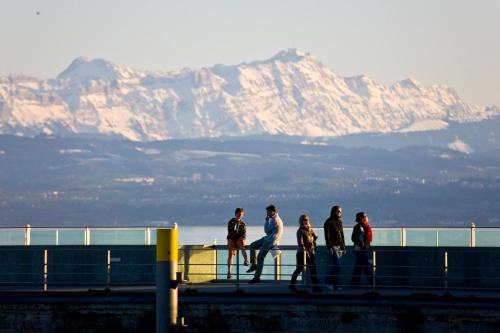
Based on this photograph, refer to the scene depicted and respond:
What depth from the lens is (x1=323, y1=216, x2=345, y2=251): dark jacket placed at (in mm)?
30797

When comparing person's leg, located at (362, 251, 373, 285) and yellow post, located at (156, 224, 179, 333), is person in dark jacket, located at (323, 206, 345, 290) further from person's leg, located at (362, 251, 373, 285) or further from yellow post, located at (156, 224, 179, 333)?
yellow post, located at (156, 224, 179, 333)

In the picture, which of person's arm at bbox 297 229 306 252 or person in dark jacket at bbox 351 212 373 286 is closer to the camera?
person's arm at bbox 297 229 306 252

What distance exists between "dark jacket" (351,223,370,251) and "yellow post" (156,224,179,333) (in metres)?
11.8

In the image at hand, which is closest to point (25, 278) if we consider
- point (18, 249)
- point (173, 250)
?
point (18, 249)

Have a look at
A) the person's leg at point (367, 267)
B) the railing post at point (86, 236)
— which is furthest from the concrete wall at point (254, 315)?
the railing post at point (86, 236)

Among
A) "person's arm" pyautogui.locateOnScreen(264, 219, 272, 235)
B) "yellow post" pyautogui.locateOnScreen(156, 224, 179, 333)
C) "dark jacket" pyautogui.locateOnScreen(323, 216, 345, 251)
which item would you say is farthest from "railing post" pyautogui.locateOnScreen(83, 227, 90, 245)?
"yellow post" pyautogui.locateOnScreen(156, 224, 179, 333)

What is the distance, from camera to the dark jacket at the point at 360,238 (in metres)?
31.5

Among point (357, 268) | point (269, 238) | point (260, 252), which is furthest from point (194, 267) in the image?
point (357, 268)

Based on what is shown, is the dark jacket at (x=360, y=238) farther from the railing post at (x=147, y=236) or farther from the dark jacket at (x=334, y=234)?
the railing post at (x=147, y=236)

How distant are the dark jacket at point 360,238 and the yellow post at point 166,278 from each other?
38.8 feet

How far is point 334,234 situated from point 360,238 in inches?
33.4

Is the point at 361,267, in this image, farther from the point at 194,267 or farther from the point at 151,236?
the point at 151,236

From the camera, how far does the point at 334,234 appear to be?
30.9 metres

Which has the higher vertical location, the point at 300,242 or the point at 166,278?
the point at 300,242
